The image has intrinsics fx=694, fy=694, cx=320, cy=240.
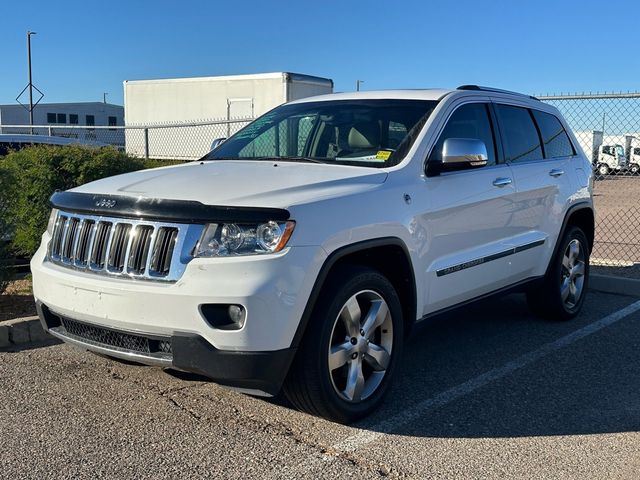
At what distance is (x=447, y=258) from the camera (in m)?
4.39

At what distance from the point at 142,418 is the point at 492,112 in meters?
3.33

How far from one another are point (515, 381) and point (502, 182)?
54.9 inches

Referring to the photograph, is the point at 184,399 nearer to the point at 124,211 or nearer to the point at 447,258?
the point at 124,211

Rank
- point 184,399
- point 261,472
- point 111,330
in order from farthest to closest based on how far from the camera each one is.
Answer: point 184,399 → point 111,330 → point 261,472

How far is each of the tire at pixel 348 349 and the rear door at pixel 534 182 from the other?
1.65m

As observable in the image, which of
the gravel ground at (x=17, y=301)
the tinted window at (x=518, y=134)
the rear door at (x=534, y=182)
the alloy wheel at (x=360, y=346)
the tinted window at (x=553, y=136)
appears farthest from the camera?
the tinted window at (x=553, y=136)

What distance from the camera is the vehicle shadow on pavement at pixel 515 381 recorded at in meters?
3.87

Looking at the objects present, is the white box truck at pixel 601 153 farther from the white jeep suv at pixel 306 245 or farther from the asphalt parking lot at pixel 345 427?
the asphalt parking lot at pixel 345 427

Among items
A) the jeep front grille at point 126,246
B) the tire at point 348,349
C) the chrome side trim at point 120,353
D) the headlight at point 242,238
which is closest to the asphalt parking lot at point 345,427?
the tire at point 348,349

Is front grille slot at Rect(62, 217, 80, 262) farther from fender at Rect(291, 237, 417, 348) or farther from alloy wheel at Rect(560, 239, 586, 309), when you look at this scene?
alloy wheel at Rect(560, 239, 586, 309)

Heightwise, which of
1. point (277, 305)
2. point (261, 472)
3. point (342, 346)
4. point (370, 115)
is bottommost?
point (261, 472)

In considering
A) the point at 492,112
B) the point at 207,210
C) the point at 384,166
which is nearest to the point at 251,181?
the point at 207,210

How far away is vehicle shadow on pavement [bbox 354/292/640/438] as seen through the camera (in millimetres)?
3869

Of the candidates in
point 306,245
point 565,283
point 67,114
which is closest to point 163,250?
point 306,245
